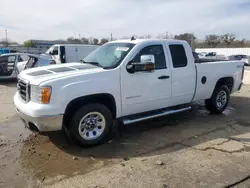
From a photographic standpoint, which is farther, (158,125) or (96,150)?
(158,125)

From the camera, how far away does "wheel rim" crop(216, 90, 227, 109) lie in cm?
716

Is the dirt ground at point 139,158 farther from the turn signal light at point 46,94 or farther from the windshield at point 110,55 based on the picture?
the windshield at point 110,55

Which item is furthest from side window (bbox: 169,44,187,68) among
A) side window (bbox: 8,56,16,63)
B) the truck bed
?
side window (bbox: 8,56,16,63)

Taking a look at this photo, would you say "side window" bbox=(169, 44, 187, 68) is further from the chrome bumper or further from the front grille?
the front grille

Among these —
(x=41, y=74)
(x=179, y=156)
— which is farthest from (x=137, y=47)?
(x=179, y=156)

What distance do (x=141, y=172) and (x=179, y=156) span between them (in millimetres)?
883

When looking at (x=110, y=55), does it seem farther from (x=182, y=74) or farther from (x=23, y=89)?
(x=23, y=89)

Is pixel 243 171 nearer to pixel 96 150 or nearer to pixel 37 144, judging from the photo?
pixel 96 150

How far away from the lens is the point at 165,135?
5543mm

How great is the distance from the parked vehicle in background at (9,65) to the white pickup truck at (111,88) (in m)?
8.61

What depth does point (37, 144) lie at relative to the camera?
199 inches

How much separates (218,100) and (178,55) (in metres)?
2.02

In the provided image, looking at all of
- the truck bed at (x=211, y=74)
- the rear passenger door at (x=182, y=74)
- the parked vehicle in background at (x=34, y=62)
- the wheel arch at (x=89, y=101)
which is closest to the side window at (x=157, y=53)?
the rear passenger door at (x=182, y=74)

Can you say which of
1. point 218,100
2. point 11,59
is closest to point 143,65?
point 218,100
